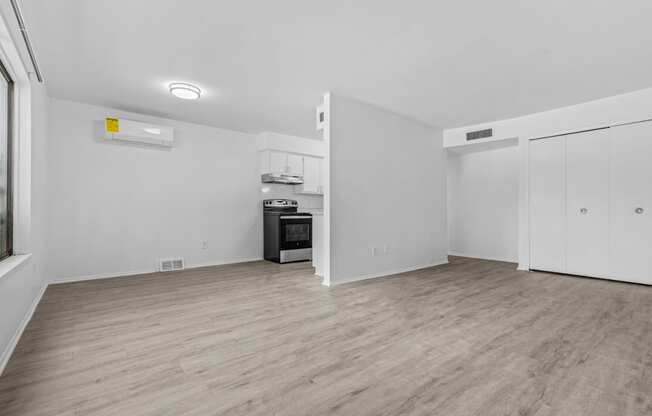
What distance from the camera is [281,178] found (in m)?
6.27

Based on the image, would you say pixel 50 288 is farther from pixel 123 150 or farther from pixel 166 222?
pixel 123 150

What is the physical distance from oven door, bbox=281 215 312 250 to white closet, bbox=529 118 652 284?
3.87m

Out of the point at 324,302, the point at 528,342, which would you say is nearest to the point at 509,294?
the point at 528,342

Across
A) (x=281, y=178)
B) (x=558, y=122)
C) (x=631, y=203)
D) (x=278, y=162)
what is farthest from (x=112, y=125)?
(x=631, y=203)

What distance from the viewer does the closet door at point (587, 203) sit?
4285mm

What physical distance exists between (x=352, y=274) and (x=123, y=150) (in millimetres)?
3964

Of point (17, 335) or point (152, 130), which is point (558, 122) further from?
point (17, 335)

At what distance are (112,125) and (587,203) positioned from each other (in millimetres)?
6977

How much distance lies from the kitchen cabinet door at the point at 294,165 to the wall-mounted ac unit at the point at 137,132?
219 centimetres

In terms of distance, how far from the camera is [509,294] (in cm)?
361

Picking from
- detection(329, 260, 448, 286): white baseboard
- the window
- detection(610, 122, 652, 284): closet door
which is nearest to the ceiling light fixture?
the window

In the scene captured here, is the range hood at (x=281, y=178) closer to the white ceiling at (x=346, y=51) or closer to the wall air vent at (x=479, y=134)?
the white ceiling at (x=346, y=51)

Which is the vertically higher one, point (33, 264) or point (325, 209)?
point (325, 209)

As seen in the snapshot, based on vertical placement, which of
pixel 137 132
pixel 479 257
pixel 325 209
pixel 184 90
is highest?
pixel 184 90
